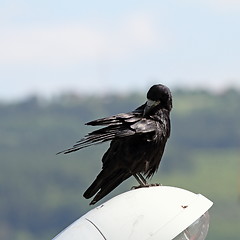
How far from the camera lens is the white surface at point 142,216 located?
812 cm

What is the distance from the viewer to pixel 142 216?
325 inches

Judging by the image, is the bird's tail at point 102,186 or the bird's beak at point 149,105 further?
the bird's beak at point 149,105

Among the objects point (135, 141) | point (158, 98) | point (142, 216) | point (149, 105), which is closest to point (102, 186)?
point (135, 141)

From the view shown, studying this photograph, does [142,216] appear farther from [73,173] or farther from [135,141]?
[73,173]

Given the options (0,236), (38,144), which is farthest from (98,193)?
(38,144)

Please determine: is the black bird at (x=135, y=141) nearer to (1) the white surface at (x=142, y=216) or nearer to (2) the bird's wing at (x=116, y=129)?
(2) the bird's wing at (x=116, y=129)

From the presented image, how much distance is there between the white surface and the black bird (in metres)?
1.24

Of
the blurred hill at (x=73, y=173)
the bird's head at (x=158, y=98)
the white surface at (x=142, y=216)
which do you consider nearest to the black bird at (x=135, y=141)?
the bird's head at (x=158, y=98)

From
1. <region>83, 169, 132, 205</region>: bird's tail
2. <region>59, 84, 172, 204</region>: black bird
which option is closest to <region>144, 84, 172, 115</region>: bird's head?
<region>59, 84, 172, 204</region>: black bird

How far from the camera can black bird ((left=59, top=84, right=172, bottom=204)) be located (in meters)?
9.97

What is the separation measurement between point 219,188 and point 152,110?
453ft

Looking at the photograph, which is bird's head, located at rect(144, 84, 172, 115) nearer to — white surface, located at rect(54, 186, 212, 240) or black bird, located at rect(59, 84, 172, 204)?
black bird, located at rect(59, 84, 172, 204)

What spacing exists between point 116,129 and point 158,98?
1.23m

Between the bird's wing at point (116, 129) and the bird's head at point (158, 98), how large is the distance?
46 cm
